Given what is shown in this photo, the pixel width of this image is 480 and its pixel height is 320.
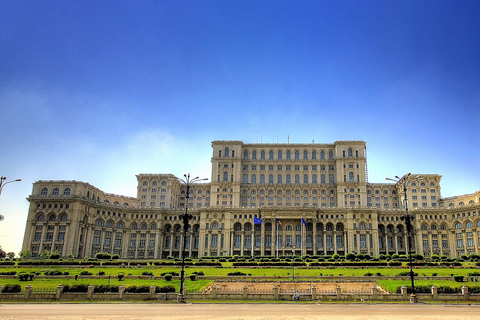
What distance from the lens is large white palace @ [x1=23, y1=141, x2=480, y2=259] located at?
4673 inches

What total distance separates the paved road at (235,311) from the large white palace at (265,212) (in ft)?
231

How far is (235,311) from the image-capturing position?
34.5m

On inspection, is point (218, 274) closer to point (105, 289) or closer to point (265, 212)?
point (105, 289)

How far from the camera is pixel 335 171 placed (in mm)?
138625

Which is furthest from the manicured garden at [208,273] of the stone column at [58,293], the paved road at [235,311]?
the paved road at [235,311]

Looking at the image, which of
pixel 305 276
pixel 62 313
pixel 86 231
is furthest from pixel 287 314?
pixel 86 231

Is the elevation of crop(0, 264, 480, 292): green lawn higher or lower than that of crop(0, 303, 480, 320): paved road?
higher

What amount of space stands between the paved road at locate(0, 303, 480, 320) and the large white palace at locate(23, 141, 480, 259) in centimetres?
7049

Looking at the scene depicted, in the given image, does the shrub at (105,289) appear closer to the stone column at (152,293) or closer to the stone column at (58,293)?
the stone column at (58,293)

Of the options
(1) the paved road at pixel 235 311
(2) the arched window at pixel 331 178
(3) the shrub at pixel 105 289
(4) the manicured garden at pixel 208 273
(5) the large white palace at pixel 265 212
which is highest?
(2) the arched window at pixel 331 178

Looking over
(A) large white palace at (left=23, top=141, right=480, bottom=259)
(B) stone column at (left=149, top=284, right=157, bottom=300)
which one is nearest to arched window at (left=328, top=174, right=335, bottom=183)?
(A) large white palace at (left=23, top=141, right=480, bottom=259)

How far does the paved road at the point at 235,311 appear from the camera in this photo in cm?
3094

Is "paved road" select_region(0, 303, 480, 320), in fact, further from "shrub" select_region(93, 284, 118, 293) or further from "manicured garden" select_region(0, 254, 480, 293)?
"manicured garden" select_region(0, 254, 480, 293)

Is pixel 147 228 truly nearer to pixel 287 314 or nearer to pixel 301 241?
pixel 301 241
